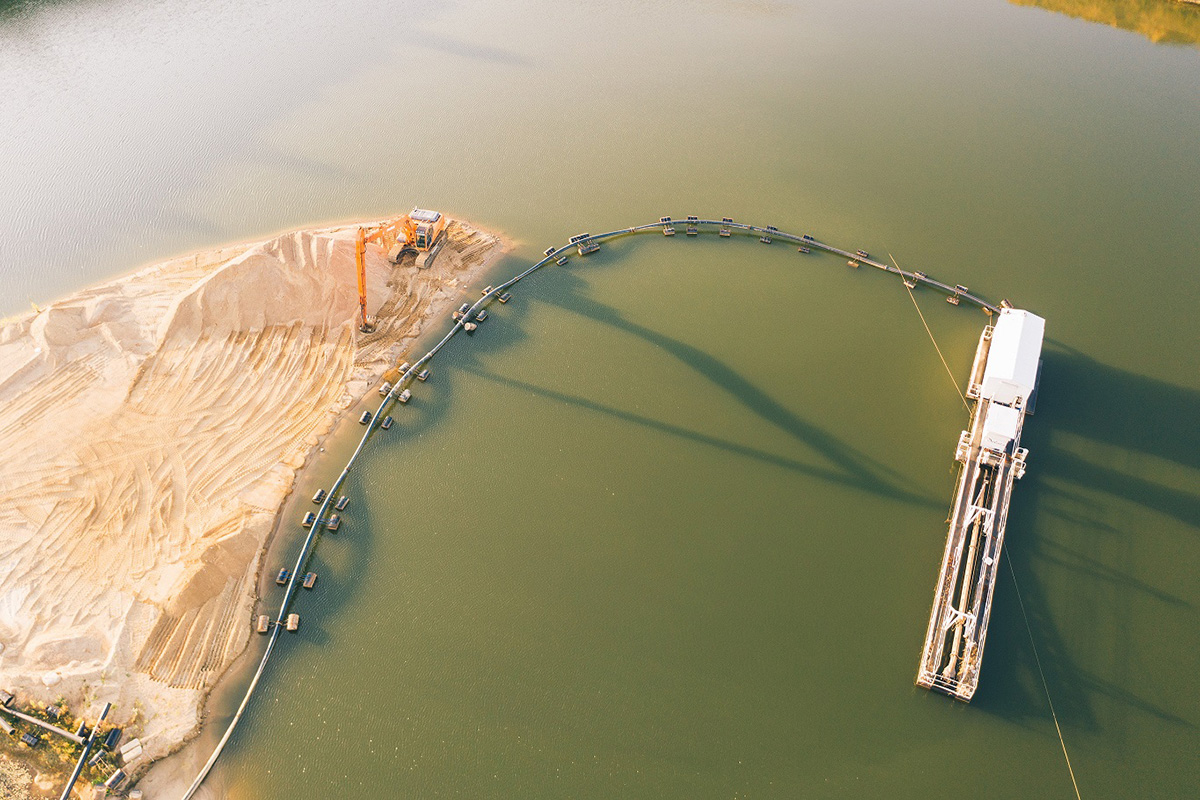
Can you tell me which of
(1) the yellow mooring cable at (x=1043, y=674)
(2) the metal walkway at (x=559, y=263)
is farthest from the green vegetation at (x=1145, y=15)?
(1) the yellow mooring cable at (x=1043, y=674)

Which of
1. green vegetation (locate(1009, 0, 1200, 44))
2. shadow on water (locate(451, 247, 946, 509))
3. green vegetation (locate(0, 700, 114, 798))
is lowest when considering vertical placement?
green vegetation (locate(0, 700, 114, 798))

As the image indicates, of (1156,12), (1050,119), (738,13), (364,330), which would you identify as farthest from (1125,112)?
(364,330)

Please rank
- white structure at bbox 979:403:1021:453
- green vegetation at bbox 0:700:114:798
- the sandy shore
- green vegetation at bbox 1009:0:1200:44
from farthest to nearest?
green vegetation at bbox 1009:0:1200:44
white structure at bbox 979:403:1021:453
the sandy shore
green vegetation at bbox 0:700:114:798

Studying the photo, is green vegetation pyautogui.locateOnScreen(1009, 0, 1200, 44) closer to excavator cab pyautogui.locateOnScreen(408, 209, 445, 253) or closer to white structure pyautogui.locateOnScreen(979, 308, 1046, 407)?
white structure pyautogui.locateOnScreen(979, 308, 1046, 407)

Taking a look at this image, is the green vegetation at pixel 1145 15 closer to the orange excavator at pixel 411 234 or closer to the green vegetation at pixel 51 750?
the orange excavator at pixel 411 234

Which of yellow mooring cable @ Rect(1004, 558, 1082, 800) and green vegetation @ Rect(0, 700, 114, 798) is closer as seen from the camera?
green vegetation @ Rect(0, 700, 114, 798)

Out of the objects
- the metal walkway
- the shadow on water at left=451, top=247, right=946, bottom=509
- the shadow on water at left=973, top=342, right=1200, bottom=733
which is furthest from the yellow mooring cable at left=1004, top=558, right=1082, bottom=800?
the metal walkway

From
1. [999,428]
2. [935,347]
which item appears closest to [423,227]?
[935,347]
